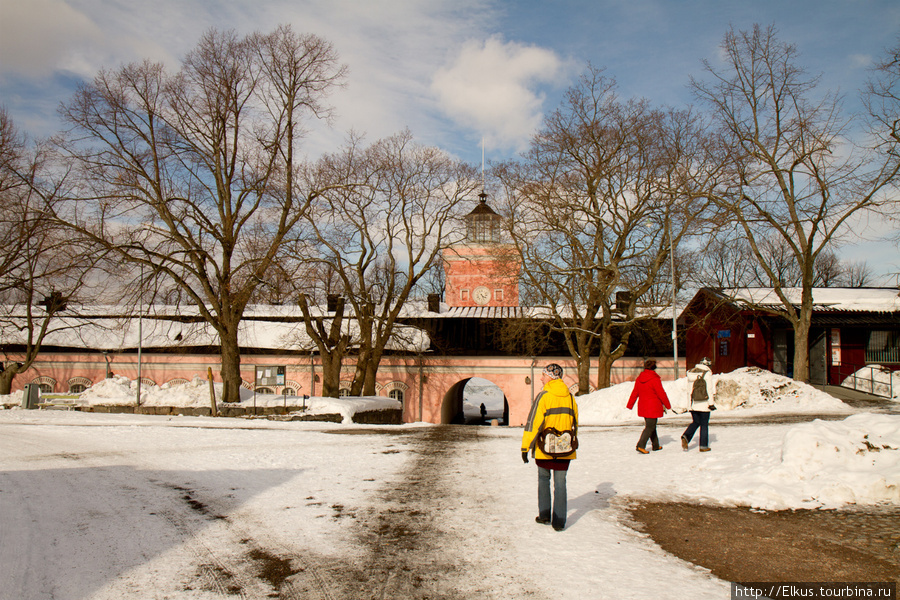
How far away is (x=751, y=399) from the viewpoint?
19.9 m

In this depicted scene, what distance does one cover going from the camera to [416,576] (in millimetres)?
4926

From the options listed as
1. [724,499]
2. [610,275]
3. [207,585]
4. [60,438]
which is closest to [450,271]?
[610,275]

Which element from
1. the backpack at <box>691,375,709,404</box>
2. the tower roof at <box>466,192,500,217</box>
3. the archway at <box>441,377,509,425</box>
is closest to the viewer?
the backpack at <box>691,375,709,404</box>

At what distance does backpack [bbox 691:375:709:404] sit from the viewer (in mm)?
10109

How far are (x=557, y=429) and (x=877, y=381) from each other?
2375 centimetres

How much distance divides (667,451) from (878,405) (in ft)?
45.0

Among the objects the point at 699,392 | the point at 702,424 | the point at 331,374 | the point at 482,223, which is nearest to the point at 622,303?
the point at 482,223

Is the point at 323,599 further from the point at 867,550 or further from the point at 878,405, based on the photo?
the point at 878,405

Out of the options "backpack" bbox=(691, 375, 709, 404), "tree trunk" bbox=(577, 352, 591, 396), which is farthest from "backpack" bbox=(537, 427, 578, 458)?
"tree trunk" bbox=(577, 352, 591, 396)

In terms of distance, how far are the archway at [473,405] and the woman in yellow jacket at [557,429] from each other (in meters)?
30.0

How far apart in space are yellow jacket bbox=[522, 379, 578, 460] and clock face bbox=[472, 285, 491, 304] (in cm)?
3868

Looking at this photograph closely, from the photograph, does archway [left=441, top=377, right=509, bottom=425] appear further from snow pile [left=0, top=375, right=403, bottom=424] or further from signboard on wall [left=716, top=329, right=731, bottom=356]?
snow pile [left=0, top=375, right=403, bottom=424]

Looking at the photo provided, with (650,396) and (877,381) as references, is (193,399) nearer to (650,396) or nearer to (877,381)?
(650,396)

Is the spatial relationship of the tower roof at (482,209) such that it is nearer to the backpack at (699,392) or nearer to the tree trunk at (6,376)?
the backpack at (699,392)
